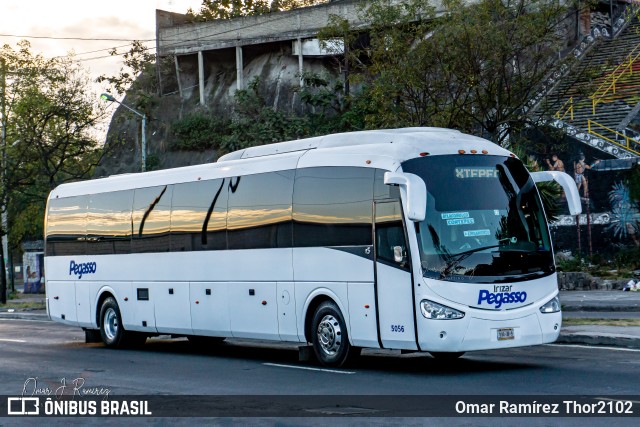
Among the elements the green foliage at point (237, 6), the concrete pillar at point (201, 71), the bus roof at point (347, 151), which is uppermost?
the green foliage at point (237, 6)

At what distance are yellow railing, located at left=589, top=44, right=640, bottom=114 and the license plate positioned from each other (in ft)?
93.5

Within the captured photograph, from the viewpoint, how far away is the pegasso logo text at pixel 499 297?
14680 mm

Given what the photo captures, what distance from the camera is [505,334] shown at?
14.7 metres

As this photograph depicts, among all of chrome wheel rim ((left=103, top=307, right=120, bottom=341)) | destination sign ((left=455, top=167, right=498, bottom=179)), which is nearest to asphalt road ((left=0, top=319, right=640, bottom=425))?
chrome wheel rim ((left=103, top=307, right=120, bottom=341))

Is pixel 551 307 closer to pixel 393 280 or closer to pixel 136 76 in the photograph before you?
pixel 393 280

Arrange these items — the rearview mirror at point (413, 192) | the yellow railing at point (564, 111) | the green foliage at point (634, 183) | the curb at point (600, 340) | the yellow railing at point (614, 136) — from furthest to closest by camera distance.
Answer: the yellow railing at point (564, 111), the yellow railing at point (614, 136), the green foliage at point (634, 183), the curb at point (600, 340), the rearview mirror at point (413, 192)

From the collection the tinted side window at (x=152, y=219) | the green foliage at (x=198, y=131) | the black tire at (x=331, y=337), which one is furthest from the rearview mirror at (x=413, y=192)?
the green foliage at (x=198, y=131)

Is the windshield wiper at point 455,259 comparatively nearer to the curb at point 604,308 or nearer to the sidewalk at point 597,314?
the sidewalk at point 597,314

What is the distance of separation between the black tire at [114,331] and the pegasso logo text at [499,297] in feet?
33.4

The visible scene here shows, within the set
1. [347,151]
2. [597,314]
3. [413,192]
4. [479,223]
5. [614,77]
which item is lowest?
[597,314]

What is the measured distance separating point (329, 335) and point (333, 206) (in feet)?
6.33

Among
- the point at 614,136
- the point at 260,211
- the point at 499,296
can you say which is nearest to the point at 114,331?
the point at 260,211

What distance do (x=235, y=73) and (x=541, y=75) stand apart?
4352 cm

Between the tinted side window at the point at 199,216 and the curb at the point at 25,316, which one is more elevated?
the tinted side window at the point at 199,216
